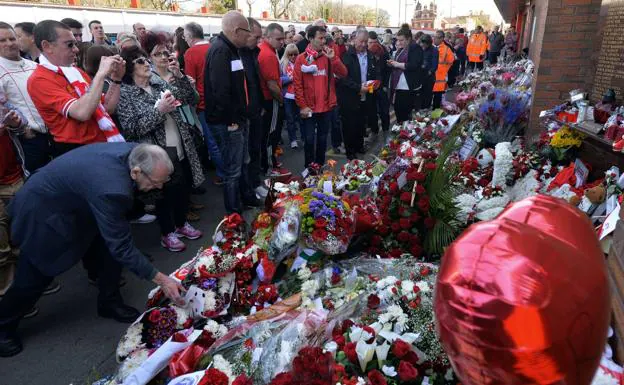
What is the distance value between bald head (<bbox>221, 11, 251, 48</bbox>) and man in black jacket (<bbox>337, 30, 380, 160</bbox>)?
2211 millimetres

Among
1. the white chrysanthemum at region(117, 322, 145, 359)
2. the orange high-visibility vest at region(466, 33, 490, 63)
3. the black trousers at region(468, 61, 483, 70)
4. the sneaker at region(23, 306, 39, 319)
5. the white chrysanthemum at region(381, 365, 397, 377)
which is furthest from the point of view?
the black trousers at region(468, 61, 483, 70)

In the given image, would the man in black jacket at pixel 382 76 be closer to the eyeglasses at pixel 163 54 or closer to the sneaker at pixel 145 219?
the eyeglasses at pixel 163 54

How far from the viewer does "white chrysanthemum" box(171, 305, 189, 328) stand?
8.35ft

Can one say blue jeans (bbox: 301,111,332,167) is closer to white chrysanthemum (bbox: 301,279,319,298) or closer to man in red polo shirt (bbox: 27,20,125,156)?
man in red polo shirt (bbox: 27,20,125,156)

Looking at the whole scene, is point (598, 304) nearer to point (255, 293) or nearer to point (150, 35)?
point (255, 293)

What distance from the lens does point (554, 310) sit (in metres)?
0.64

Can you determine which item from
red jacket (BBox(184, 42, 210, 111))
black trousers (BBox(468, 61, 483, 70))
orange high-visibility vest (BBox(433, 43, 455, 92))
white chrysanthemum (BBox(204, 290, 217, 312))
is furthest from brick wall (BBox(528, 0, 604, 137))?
black trousers (BBox(468, 61, 483, 70))

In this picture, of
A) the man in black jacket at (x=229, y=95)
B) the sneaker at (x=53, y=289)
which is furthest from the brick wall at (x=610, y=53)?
the sneaker at (x=53, y=289)

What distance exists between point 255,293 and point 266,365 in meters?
0.78

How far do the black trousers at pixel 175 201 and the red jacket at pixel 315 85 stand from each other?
1.96 metres

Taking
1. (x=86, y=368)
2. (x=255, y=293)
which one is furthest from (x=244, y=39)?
(x=86, y=368)

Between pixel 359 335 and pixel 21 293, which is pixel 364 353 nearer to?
pixel 359 335

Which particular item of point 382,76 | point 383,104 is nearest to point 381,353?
point 382,76

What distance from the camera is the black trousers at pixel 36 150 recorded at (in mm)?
3445
